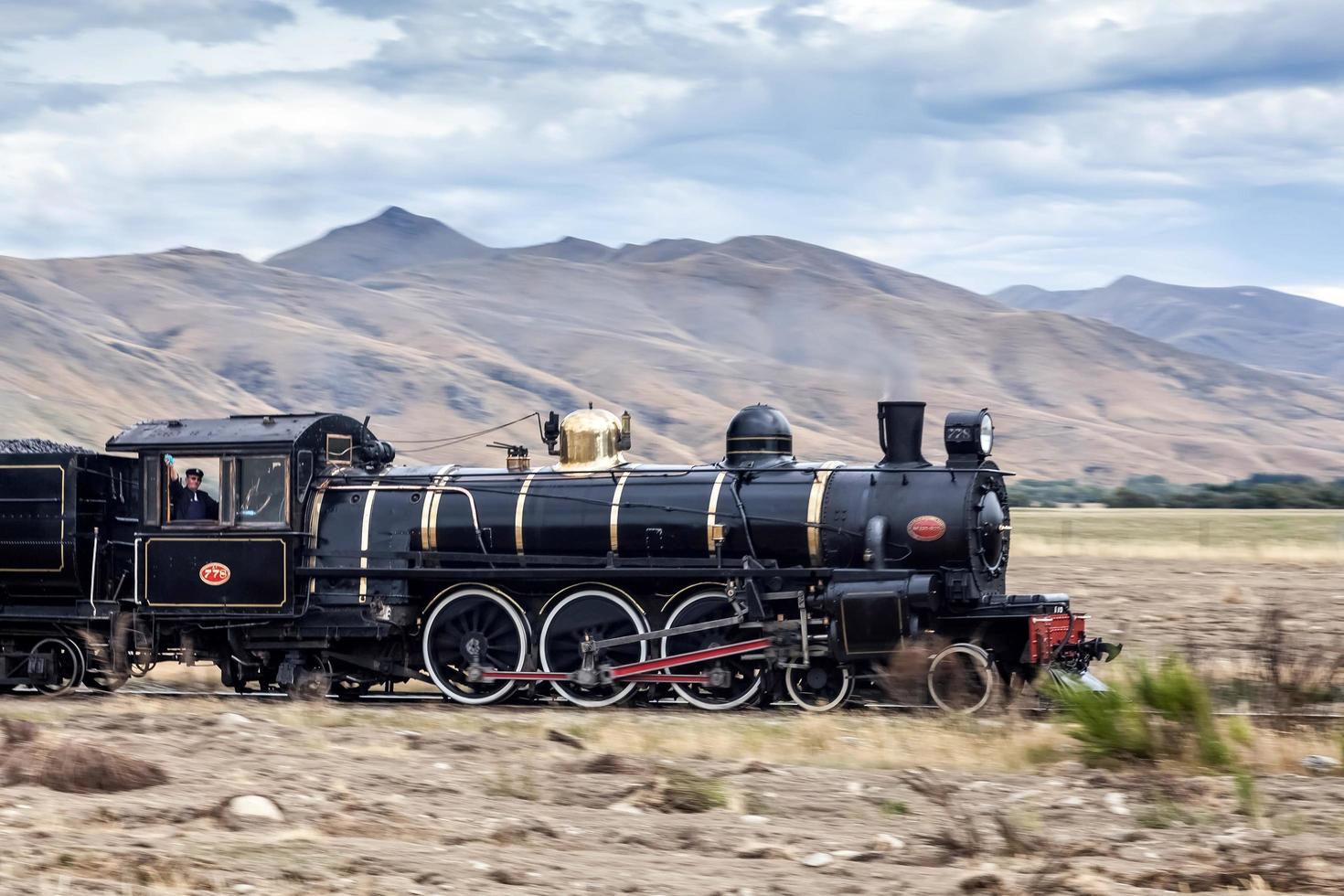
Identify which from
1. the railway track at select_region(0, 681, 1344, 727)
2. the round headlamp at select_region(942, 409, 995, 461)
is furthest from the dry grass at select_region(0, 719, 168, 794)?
the round headlamp at select_region(942, 409, 995, 461)

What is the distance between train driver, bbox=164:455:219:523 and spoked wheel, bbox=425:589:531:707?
272 cm

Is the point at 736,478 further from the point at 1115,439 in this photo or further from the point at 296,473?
the point at 1115,439

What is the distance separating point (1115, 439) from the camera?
123 m

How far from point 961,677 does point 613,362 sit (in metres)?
111

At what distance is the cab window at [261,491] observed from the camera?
15172mm

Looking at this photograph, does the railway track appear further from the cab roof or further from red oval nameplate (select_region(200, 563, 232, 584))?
the cab roof

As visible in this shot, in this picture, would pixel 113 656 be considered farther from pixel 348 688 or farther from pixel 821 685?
pixel 821 685

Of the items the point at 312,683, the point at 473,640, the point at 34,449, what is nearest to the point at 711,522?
the point at 473,640

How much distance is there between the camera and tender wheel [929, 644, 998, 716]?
1313cm

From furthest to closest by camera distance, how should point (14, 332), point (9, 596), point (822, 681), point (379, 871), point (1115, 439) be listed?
point (1115, 439), point (14, 332), point (9, 596), point (822, 681), point (379, 871)

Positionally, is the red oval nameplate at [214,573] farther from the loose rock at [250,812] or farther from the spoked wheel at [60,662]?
the loose rock at [250,812]

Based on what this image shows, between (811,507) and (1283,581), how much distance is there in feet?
48.7

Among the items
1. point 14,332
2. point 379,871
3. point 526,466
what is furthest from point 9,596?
point 14,332

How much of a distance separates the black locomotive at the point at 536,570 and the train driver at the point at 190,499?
0.03 m
